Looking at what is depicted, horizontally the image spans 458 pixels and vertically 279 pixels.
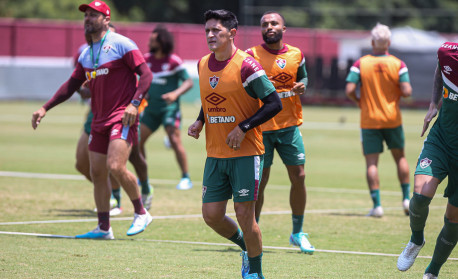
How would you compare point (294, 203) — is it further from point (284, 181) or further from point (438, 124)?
point (284, 181)

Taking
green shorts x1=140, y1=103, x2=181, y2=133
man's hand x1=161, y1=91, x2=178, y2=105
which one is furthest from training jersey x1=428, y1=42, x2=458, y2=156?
green shorts x1=140, y1=103, x2=181, y2=133

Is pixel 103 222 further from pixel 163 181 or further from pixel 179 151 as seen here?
pixel 163 181

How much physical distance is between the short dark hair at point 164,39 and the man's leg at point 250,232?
6.36 m

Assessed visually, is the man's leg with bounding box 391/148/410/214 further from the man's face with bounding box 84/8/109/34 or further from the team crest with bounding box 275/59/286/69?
the man's face with bounding box 84/8/109/34

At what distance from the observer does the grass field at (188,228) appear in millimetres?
7156

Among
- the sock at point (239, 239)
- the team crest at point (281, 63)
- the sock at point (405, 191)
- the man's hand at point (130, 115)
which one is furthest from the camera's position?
the sock at point (405, 191)

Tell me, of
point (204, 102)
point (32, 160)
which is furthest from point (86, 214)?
point (32, 160)

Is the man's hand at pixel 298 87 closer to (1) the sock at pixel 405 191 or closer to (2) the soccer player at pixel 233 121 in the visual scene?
(2) the soccer player at pixel 233 121

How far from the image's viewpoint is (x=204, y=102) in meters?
6.58

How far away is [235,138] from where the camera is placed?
6.23m

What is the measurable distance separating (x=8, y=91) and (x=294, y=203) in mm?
32221

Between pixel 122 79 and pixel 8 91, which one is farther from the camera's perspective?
pixel 8 91

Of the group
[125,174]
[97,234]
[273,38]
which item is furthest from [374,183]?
[97,234]

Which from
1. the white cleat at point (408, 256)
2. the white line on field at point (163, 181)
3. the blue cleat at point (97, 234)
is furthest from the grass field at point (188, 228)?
the white cleat at point (408, 256)
